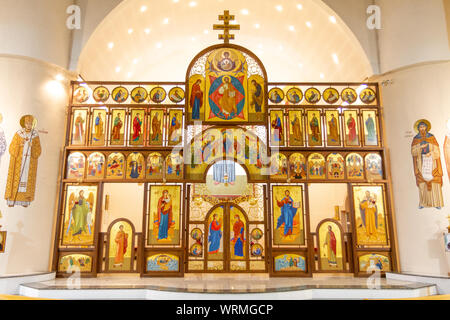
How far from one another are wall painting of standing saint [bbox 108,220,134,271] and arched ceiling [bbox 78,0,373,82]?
527 centimetres

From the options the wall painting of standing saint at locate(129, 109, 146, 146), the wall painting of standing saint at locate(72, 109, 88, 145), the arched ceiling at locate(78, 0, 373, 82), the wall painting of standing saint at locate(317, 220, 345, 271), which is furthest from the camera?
the arched ceiling at locate(78, 0, 373, 82)

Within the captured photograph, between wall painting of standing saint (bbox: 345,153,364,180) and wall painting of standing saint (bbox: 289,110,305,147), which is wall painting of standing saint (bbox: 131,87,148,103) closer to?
wall painting of standing saint (bbox: 289,110,305,147)

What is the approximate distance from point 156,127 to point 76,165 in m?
2.63

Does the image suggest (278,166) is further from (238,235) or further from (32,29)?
(32,29)

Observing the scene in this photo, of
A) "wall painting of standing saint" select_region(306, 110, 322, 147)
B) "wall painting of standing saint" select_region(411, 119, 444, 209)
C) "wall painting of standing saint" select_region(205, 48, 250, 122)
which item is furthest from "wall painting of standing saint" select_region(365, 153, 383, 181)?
"wall painting of standing saint" select_region(205, 48, 250, 122)

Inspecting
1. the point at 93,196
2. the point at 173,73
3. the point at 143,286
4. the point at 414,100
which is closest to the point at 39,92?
the point at 93,196

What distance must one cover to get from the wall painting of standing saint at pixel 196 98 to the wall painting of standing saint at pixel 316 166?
11.8 ft

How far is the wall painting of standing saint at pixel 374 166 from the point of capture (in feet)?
34.8

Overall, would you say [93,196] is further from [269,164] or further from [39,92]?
[269,164]

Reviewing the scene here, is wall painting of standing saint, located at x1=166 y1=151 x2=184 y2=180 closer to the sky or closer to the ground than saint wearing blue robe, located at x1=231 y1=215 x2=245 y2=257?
closer to the sky

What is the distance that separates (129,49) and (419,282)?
12624mm

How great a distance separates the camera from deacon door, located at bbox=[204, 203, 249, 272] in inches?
400

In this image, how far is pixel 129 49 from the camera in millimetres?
14078

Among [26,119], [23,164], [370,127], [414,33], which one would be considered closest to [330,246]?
[370,127]
